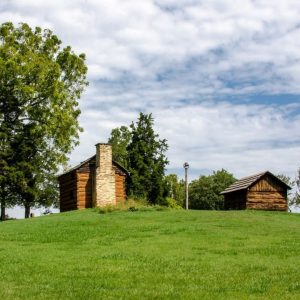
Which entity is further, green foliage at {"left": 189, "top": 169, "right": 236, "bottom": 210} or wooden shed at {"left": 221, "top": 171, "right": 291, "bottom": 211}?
green foliage at {"left": 189, "top": 169, "right": 236, "bottom": 210}

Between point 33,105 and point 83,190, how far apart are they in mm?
9602

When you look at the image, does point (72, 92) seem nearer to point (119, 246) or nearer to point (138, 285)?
point (119, 246)

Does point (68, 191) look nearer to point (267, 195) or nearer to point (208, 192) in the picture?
point (267, 195)

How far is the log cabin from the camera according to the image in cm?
4403

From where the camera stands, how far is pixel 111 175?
44438 millimetres

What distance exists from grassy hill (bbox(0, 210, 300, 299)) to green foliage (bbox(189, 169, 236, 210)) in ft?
228

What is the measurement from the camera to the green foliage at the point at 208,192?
97438mm

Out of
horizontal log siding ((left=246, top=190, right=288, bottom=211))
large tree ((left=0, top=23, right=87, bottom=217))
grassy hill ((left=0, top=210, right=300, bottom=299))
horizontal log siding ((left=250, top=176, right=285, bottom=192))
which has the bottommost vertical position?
grassy hill ((left=0, top=210, right=300, bottom=299))

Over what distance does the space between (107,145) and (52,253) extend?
2714 centimetres

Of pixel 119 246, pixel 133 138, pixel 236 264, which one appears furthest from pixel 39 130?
pixel 236 264

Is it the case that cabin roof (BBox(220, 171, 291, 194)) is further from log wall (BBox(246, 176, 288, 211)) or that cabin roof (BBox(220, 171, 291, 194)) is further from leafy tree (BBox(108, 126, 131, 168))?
leafy tree (BBox(108, 126, 131, 168))

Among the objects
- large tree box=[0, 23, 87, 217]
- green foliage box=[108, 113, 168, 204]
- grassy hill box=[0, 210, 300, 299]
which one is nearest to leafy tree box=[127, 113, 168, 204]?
green foliage box=[108, 113, 168, 204]

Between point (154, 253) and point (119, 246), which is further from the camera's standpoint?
point (119, 246)

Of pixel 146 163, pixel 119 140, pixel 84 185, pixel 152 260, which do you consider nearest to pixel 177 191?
pixel 119 140
